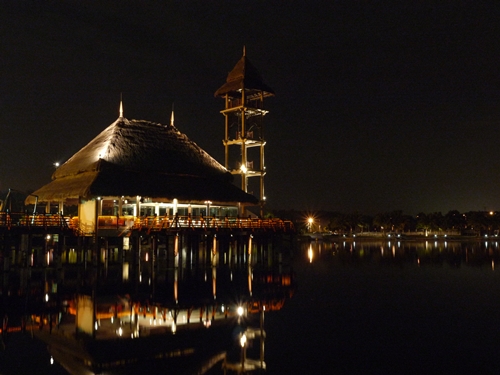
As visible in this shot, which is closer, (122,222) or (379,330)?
(379,330)

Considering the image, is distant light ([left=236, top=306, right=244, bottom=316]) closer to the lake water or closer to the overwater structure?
the overwater structure

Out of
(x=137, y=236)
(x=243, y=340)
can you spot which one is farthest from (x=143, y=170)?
(x=243, y=340)

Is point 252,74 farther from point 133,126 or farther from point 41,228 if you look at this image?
point 41,228

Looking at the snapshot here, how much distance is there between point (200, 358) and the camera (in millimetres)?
14938

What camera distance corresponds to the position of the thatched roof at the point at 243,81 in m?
47.0

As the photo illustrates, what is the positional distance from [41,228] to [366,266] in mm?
26180

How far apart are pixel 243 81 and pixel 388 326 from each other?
31042 mm

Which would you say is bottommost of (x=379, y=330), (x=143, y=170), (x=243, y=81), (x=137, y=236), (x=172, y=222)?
(x=379, y=330)

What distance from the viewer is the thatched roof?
154 ft

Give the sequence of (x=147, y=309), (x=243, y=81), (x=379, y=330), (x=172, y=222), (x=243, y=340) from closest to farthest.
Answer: (x=243, y=340)
(x=379, y=330)
(x=147, y=309)
(x=172, y=222)
(x=243, y=81)

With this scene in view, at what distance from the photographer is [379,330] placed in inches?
740

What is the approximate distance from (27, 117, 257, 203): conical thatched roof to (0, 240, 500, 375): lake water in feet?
31.3

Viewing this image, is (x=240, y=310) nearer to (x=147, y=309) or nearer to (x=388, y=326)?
(x=147, y=309)

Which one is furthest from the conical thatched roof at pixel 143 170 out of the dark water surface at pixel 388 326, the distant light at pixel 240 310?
the distant light at pixel 240 310
